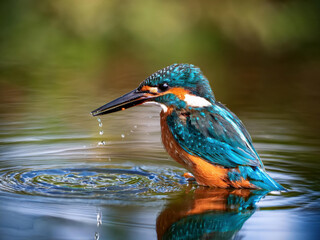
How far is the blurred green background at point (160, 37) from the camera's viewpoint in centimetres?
1034

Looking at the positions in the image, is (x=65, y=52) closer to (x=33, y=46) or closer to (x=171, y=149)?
(x=33, y=46)

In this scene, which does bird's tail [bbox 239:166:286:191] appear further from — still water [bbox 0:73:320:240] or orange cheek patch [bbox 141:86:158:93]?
orange cheek patch [bbox 141:86:158:93]

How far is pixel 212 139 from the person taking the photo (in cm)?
392

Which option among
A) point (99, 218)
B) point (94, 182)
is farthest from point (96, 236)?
point (94, 182)

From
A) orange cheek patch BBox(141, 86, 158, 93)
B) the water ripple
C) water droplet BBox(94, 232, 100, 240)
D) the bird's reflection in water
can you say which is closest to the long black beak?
orange cheek patch BBox(141, 86, 158, 93)

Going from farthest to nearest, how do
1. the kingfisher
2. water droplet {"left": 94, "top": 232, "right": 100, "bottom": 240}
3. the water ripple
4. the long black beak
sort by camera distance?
the long black beak < the kingfisher < the water ripple < water droplet {"left": 94, "top": 232, "right": 100, "bottom": 240}

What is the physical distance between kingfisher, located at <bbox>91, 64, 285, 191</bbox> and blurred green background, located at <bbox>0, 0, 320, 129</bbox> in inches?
217

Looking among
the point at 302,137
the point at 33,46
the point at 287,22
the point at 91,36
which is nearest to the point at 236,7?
the point at 287,22

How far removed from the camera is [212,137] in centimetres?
393

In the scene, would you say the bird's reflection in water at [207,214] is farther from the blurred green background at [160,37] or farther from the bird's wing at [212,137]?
the blurred green background at [160,37]

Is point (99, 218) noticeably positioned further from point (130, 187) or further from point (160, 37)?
point (160, 37)

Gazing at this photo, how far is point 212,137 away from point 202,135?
66mm

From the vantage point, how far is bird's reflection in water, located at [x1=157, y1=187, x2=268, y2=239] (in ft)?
10.2

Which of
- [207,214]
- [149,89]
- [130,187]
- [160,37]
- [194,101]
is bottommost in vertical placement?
[207,214]
